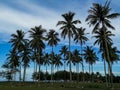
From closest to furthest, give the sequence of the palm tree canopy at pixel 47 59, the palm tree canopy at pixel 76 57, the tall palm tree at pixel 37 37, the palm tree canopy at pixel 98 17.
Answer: the palm tree canopy at pixel 98 17, the tall palm tree at pixel 37 37, the palm tree canopy at pixel 76 57, the palm tree canopy at pixel 47 59

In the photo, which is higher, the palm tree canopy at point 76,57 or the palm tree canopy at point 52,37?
the palm tree canopy at point 52,37

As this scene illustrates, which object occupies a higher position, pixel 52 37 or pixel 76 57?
pixel 52 37

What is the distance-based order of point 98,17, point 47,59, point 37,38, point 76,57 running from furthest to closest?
1. point 47,59
2. point 76,57
3. point 37,38
4. point 98,17

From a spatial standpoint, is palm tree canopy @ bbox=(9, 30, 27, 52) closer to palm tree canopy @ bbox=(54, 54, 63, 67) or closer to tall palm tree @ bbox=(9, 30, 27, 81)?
tall palm tree @ bbox=(9, 30, 27, 81)

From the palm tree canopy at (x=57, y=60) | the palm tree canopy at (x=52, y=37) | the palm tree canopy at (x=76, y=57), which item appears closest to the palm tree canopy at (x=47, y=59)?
the palm tree canopy at (x=57, y=60)

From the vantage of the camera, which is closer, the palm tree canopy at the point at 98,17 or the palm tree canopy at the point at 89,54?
the palm tree canopy at the point at 98,17

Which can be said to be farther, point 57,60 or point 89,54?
point 57,60

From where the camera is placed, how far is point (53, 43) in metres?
66.6

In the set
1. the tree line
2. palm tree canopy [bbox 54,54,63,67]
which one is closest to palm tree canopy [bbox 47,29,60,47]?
the tree line

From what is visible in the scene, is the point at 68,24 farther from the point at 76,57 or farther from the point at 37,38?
the point at 76,57

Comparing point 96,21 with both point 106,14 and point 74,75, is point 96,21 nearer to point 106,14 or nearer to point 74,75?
point 106,14

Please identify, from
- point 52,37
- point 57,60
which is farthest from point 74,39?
point 57,60

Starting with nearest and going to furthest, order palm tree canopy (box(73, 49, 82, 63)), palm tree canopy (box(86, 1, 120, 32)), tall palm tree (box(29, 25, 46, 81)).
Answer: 1. palm tree canopy (box(86, 1, 120, 32))
2. tall palm tree (box(29, 25, 46, 81))
3. palm tree canopy (box(73, 49, 82, 63))

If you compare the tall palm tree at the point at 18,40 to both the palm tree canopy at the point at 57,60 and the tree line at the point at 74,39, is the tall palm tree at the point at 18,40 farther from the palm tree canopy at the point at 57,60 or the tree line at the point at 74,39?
the palm tree canopy at the point at 57,60
